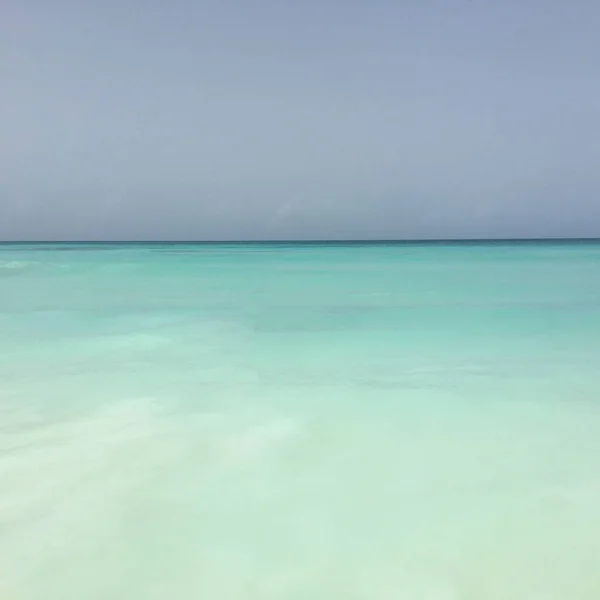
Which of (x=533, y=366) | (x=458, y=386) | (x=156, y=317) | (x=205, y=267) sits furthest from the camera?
(x=205, y=267)

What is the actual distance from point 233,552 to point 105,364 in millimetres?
1410

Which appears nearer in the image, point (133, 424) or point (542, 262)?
point (133, 424)

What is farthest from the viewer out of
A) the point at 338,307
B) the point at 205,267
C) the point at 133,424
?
the point at 205,267

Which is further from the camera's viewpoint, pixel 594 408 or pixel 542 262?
pixel 542 262

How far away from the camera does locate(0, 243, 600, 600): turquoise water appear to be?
3.46 feet

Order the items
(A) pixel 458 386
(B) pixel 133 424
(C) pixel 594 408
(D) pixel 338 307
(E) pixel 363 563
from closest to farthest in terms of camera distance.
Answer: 1. (E) pixel 363 563
2. (B) pixel 133 424
3. (C) pixel 594 408
4. (A) pixel 458 386
5. (D) pixel 338 307

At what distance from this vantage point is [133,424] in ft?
5.66

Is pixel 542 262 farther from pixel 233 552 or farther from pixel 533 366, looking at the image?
pixel 233 552

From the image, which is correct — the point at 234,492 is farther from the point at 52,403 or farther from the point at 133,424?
the point at 52,403

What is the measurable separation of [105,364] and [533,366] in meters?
1.34

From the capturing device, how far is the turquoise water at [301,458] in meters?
1.06

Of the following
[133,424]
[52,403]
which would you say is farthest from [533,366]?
[52,403]

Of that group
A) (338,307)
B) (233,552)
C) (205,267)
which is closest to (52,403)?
(233,552)

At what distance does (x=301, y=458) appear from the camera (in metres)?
1.49
